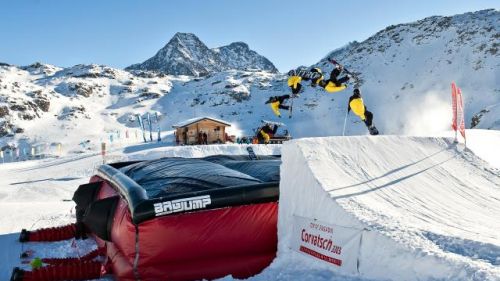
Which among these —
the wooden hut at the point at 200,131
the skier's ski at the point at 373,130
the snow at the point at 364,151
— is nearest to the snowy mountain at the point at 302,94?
the snow at the point at 364,151

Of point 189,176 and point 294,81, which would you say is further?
point 294,81

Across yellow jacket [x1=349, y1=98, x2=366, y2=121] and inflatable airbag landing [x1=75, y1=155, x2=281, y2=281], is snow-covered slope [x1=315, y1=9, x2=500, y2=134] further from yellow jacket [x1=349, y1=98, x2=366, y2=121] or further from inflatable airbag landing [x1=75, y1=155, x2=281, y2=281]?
inflatable airbag landing [x1=75, y1=155, x2=281, y2=281]

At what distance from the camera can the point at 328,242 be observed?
4.55 meters

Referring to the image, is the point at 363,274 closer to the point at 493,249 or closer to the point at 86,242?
the point at 493,249

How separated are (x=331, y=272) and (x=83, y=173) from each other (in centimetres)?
2105

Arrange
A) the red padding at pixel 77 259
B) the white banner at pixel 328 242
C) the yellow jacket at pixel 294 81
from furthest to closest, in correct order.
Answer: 1. the yellow jacket at pixel 294 81
2. the red padding at pixel 77 259
3. the white banner at pixel 328 242

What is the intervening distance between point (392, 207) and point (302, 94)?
68714 millimetres

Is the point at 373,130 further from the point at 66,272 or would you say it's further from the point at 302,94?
the point at 302,94

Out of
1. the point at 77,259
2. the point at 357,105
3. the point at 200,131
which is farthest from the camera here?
the point at 200,131

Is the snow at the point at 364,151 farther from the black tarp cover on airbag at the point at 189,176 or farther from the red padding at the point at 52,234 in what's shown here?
the black tarp cover on airbag at the point at 189,176

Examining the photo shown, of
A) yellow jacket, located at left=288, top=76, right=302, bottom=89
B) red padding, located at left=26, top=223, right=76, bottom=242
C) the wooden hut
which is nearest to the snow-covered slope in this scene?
the wooden hut

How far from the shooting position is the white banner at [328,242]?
4.20m

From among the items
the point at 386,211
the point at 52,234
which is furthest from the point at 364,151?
the point at 52,234

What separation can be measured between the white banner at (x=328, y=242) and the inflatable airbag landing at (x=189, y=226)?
0.92 meters
